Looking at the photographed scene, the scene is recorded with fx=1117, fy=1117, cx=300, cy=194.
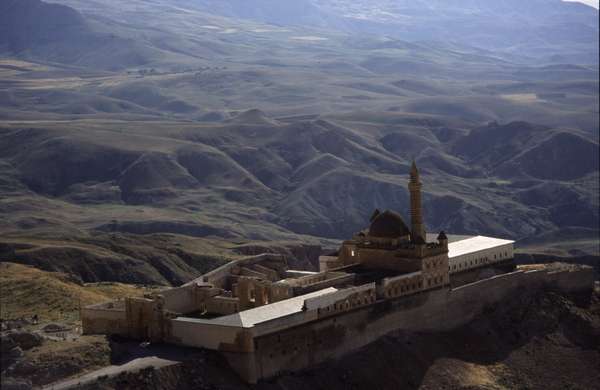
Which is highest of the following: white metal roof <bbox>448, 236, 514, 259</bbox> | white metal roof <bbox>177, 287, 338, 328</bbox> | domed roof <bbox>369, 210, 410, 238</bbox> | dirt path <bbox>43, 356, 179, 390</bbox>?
domed roof <bbox>369, 210, 410, 238</bbox>

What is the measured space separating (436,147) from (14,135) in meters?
68.8

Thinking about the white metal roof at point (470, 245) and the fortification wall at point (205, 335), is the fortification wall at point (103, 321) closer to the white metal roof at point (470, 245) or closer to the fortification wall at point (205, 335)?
the fortification wall at point (205, 335)

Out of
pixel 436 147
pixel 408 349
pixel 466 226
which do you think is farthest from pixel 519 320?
pixel 436 147

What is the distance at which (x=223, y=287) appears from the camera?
5688 centimetres

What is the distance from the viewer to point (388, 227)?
5584 cm

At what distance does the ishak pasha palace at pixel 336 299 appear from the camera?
44.5 metres

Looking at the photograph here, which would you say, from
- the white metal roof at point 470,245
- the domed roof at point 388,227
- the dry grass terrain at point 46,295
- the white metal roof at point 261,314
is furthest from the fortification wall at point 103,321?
the white metal roof at point 470,245

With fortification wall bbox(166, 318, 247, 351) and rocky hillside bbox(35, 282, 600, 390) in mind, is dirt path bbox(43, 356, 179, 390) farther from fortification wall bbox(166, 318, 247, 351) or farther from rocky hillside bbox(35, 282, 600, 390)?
fortification wall bbox(166, 318, 247, 351)

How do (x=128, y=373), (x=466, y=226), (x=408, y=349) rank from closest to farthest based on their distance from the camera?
(x=128, y=373) < (x=408, y=349) < (x=466, y=226)

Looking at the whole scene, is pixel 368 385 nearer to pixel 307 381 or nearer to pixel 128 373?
pixel 307 381

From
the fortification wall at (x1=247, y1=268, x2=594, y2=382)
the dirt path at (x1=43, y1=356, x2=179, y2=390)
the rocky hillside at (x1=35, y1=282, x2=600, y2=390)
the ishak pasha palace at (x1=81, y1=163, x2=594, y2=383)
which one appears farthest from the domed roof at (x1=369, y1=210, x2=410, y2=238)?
the dirt path at (x1=43, y1=356, x2=179, y2=390)

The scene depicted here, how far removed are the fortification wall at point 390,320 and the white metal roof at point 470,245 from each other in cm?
204

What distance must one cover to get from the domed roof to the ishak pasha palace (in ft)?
0.16

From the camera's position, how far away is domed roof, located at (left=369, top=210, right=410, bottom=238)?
55438mm
